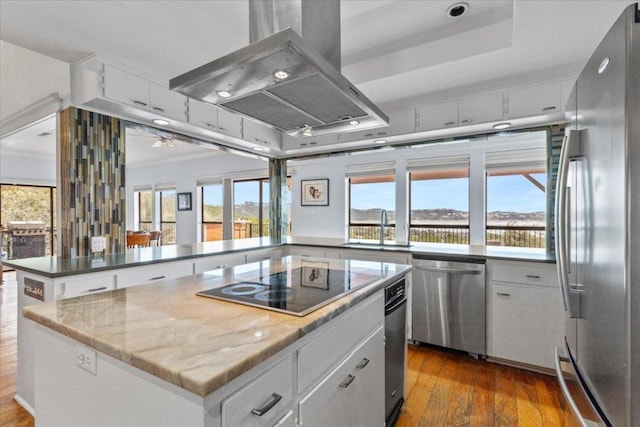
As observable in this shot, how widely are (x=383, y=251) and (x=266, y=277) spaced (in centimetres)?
168

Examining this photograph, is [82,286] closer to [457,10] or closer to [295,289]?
[295,289]

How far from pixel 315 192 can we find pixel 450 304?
339cm

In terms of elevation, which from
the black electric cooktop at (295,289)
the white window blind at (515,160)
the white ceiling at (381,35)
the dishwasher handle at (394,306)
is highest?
the white ceiling at (381,35)

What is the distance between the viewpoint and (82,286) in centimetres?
197

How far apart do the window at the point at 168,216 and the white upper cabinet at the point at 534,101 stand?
6.72m

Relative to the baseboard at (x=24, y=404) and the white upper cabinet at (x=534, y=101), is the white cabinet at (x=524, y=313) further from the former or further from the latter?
the baseboard at (x=24, y=404)

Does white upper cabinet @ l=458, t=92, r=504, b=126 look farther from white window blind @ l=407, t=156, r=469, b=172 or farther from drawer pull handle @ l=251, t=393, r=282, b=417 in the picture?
drawer pull handle @ l=251, t=393, r=282, b=417

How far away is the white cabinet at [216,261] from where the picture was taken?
2.75 m

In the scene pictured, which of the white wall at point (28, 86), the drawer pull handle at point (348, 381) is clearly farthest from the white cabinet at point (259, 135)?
the drawer pull handle at point (348, 381)

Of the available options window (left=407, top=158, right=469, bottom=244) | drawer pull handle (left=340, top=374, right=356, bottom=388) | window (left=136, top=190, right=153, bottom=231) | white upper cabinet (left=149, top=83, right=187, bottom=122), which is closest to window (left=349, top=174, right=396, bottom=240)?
window (left=407, top=158, right=469, bottom=244)

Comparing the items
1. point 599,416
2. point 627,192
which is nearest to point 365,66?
point 627,192

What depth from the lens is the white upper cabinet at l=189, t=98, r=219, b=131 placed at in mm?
2838

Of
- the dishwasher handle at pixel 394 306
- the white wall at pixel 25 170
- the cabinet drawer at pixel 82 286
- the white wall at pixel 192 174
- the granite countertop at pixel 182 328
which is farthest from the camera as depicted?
the white wall at pixel 25 170

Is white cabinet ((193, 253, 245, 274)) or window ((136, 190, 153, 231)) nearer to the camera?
white cabinet ((193, 253, 245, 274))
